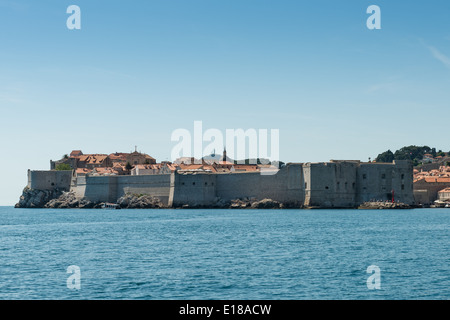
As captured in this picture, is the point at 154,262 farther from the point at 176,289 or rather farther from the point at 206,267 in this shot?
the point at 176,289

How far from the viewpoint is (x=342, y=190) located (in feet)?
180

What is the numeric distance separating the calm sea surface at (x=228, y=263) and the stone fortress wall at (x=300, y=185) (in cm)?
2222

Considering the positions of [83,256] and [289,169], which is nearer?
[83,256]

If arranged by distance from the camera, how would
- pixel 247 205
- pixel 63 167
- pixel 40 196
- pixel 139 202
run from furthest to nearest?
pixel 63 167 → pixel 40 196 → pixel 139 202 → pixel 247 205

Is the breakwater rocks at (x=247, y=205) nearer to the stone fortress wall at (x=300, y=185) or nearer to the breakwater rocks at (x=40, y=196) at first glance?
the stone fortress wall at (x=300, y=185)

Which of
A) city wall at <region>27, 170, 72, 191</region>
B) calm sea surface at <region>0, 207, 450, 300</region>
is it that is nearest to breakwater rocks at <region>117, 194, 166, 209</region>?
city wall at <region>27, 170, 72, 191</region>

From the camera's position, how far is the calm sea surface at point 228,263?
570 inches

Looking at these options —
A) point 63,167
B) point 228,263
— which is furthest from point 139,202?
point 228,263

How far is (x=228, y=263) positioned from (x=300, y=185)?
3755cm

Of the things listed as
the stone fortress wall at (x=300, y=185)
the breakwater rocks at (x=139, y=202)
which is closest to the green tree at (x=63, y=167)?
the breakwater rocks at (x=139, y=202)

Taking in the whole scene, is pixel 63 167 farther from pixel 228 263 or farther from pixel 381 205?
pixel 228 263

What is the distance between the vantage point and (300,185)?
56.2 metres
